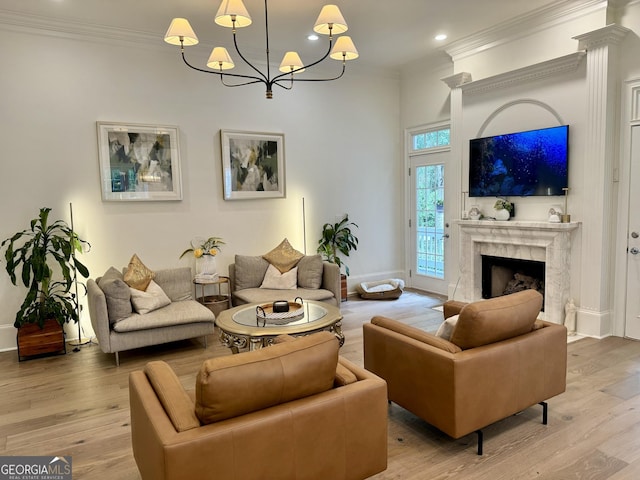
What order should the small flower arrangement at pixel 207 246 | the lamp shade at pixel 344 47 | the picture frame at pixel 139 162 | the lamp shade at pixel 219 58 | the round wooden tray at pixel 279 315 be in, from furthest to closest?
the small flower arrangement at pixel 207 246 < the picture frame at pixel 139 162 < the lamp shade at pixel 219 58 < the lamp shade at pixel 344 47 < the round wooden tray at pixel 279 315

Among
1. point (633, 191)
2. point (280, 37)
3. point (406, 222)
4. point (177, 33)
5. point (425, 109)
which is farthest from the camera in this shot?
point (406, 222)

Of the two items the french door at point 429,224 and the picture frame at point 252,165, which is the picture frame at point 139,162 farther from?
the french door at point 429,224

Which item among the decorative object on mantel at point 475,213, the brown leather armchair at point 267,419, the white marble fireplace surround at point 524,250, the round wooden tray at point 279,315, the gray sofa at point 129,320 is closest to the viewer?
the brown leather armchair at point 267,419

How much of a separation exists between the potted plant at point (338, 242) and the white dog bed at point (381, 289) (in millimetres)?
→ 320

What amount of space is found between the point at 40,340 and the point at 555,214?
5396 millimetres

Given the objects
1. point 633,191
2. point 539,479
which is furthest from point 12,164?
point 633,191

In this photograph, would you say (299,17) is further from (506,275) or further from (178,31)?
(506,275)

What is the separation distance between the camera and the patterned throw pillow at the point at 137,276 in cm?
458

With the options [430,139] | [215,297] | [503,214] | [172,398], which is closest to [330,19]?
[172,398]

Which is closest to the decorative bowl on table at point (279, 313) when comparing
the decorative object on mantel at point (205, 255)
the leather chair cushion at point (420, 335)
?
the leather chair cushion at point (420, 335)

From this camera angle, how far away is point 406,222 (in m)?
7.16

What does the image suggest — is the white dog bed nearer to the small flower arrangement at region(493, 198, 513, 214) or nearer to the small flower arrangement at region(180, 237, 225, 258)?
the small flower arrangement at region(493, 198, 513, 214)

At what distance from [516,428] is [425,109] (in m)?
4.89

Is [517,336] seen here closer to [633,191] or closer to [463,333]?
[463,333]
